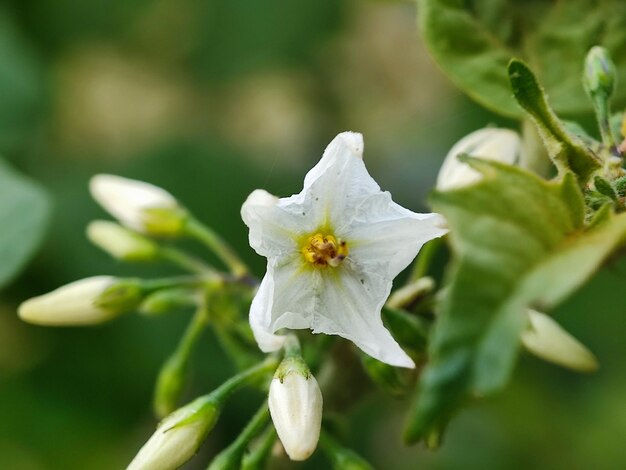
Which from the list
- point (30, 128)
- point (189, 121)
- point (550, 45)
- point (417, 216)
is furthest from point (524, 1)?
point (189, 121)

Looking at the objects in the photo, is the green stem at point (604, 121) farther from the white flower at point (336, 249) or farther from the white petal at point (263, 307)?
the white petal at point (263, 307)

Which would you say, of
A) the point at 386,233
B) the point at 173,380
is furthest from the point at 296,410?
the point at 173,380

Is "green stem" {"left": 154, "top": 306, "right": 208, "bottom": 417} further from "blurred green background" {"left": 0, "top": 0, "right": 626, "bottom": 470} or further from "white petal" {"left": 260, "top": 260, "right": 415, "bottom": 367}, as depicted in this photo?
"blurred green background" {"left": 0, "top": 0, "right": 626, "bottom": 470}

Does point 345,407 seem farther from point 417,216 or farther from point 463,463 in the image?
point 463,463

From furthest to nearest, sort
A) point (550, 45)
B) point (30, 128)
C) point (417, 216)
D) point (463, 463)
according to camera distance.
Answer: point (463, 463) → point (30, 128) → point (550, 45) → point (417, 216)

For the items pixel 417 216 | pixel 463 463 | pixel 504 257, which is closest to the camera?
pixel 504 257

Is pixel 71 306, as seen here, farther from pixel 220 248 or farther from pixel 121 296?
pixel 220 248

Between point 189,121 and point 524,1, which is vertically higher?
point 524,1
